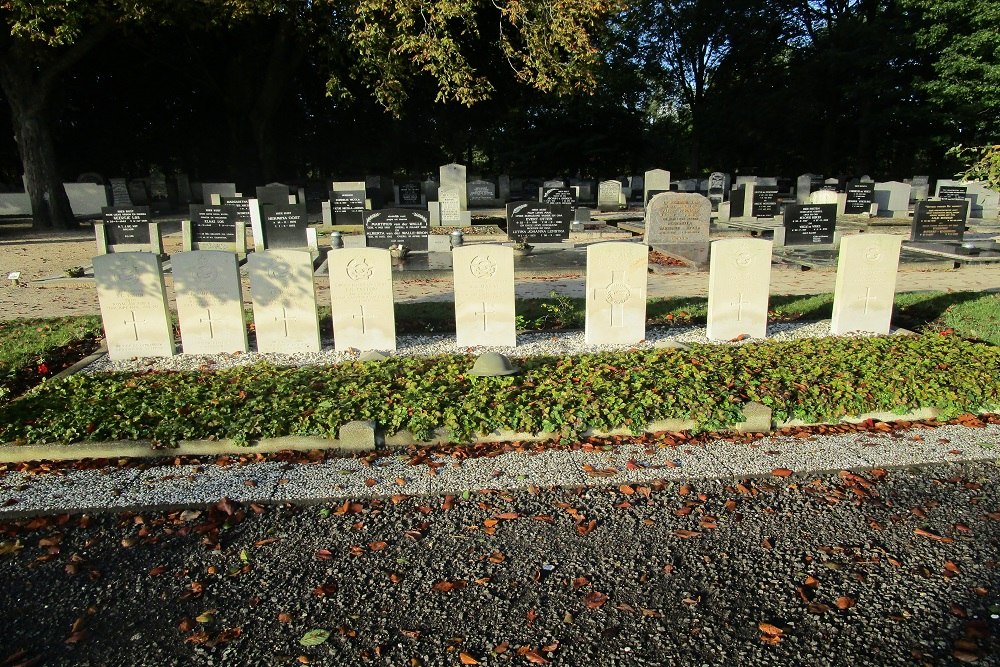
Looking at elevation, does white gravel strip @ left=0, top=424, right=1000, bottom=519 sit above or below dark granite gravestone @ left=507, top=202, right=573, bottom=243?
below

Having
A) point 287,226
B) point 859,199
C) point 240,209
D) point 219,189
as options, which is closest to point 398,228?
point 287,226

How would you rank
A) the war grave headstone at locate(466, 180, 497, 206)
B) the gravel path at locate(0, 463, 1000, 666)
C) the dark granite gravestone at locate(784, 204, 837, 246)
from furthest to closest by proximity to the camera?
the war grave headstone at locate(466, 180, 497, 206)
the dark granite gravestone at locate(784, 204, 837, 246)
the gravel path at locate(0, 463, 1000, 666)

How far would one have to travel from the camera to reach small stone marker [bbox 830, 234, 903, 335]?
7.71m

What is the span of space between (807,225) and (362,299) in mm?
12155

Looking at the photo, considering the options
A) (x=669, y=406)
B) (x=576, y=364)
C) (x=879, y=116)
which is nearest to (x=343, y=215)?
(x=576, y=364)

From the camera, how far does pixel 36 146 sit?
835 inches

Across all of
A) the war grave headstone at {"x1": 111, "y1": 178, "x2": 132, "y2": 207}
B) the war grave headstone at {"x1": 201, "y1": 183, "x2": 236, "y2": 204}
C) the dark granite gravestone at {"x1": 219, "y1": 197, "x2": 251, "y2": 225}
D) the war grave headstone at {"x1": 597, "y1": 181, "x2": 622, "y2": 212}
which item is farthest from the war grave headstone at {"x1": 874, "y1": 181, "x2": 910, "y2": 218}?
the war grave headstone at {"x1": 111, "y1": 178, "x2": 132, "y2": 207}

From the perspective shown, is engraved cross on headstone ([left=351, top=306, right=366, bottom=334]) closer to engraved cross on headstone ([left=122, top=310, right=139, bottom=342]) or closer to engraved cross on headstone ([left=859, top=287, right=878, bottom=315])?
engraved cross on headstone ([left=122, top=310, right=139, bottom=342])

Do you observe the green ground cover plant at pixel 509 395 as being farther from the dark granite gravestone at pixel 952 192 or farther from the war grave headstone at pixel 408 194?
the war grave headstone at pixel 408 194

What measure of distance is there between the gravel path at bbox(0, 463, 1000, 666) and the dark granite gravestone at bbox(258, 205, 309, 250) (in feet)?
42.3

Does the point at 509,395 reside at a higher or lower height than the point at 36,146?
lower

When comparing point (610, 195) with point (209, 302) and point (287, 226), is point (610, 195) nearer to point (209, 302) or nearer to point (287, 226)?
point (287, 226)

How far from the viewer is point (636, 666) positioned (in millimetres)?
2924

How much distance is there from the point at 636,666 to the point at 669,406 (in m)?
2.85
